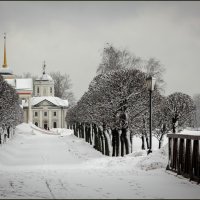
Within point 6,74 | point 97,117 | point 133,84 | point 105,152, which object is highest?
point 6,74

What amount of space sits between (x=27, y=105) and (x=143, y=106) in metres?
93.5

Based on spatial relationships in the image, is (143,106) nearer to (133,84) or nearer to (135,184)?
(133,84)

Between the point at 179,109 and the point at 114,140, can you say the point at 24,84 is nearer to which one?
the point at 179,109

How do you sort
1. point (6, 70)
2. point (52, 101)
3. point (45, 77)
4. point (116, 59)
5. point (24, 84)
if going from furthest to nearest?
point (45, 77), point (6, 70), point (24, 84), point (52, 101), point (116, 59)

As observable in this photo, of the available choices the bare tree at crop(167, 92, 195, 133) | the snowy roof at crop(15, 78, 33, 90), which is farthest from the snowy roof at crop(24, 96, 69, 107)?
the bare tree at crop(167, 92, 195, 133)

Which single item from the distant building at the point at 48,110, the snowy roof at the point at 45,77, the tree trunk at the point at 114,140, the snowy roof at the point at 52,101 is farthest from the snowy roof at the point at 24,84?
the tree trunk at the point at 114,140

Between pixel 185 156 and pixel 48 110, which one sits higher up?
pixel 48 110

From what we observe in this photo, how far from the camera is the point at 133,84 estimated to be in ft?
99.2

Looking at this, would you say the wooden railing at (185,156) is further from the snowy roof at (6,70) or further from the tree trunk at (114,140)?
the snowy roof at (6,70)

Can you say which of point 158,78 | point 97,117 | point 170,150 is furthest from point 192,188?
point 158,78

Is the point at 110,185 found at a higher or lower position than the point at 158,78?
lower

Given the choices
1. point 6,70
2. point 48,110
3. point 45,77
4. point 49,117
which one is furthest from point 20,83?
point 49,117

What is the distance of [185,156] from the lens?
11.9 m

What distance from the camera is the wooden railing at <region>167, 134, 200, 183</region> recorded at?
432 inches
